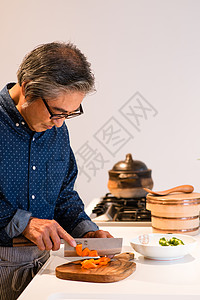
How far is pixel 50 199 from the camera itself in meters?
1.72

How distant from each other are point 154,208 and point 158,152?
236cm

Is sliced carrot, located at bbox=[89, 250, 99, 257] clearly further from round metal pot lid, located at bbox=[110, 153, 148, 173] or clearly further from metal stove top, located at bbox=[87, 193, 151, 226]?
round metal pot lid, located at bbox=[110, 153, 148, 173]

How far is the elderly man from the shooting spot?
1453mm

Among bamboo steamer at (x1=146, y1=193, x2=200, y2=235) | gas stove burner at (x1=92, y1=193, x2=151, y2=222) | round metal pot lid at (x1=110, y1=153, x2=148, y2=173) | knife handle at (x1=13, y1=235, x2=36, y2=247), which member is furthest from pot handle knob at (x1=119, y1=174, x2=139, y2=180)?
knife handle at (x1=13, y1=235, x2=36, y2=247)

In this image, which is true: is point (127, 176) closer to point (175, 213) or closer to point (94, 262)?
point (175, 213)

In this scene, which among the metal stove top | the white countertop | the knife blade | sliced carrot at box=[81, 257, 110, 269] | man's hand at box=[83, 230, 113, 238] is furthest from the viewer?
the metal stove top

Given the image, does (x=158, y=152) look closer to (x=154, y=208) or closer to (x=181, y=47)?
(x=181, y=47)

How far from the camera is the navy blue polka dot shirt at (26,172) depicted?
1.56 m

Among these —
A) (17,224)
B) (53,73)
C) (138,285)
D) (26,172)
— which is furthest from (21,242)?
(53,73)

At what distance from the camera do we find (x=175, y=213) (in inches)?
70.6

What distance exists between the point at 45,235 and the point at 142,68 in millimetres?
2942

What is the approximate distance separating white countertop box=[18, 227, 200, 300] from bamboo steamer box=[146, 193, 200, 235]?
0.99ft

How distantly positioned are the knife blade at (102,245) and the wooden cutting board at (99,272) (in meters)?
0.06

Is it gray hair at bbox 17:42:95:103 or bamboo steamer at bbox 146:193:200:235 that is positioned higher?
gray hair at bbox 17:42:95:103
